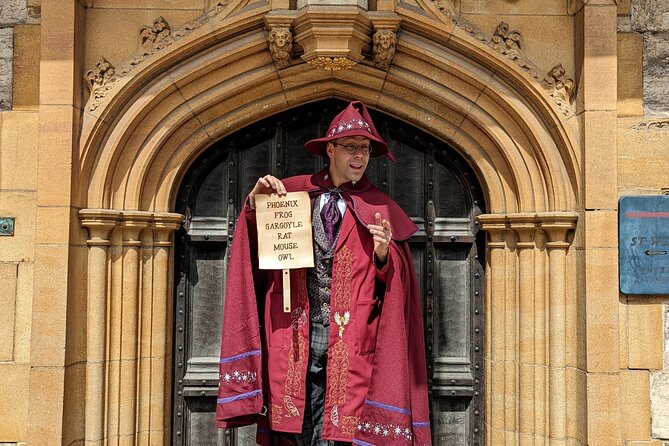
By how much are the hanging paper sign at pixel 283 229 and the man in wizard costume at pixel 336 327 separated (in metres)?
0.06

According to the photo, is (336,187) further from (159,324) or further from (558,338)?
(558,338)

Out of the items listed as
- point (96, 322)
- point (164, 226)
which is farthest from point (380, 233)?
point (96, 322)

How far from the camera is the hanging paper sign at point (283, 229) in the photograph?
3.22 m

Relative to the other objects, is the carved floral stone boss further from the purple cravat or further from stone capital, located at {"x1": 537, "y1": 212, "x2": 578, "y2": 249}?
the purple cravat

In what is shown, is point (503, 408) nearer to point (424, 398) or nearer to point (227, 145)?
point (424, 398)

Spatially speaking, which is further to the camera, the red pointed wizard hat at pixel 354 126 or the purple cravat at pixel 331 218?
the purple cravat at pixel 331 218

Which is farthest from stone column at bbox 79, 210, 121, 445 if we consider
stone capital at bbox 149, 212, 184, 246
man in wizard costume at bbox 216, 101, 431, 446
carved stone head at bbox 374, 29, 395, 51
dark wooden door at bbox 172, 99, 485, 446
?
carved stone head at bbox 374, 29, 395, 51

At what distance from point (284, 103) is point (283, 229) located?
943 mm

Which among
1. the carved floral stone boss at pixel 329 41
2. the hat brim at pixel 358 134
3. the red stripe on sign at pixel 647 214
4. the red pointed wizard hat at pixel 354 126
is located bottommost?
the red stripe on sign at pixel 647 214

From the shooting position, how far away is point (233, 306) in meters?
3.34

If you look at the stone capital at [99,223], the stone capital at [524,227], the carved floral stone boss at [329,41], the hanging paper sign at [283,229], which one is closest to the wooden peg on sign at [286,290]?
the hanging paper sign at [283,229]

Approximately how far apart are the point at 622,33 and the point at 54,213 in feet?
9.65

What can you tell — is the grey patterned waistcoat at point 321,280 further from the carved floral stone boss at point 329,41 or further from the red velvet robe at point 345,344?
the carved floral stone boss at point 329,41

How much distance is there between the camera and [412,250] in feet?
13.3
